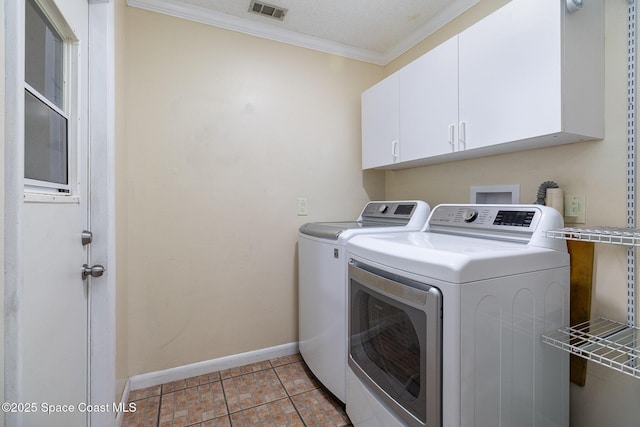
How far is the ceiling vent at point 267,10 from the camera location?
1.93 metres

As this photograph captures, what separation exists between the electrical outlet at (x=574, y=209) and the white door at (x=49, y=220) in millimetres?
1953

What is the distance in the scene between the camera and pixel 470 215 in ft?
5.05

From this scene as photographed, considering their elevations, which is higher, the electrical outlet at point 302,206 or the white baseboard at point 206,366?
the electrical outlet at point 302,206

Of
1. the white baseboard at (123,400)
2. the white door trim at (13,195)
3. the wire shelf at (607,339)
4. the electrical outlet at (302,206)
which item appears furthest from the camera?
the electrical outlet at (302,206)

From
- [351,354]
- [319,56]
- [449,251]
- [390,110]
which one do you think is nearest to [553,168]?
[449,251]

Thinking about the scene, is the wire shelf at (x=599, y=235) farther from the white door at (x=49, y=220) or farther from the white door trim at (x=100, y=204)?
the white door trim at (x=100, y=204)

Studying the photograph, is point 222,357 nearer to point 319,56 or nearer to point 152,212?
point 152,212

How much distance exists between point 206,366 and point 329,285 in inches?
42.6

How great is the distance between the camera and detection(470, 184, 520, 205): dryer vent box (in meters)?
1.63

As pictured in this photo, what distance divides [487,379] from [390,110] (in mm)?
1686

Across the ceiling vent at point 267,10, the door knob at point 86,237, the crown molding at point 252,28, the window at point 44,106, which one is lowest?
the door knob at point 86,237

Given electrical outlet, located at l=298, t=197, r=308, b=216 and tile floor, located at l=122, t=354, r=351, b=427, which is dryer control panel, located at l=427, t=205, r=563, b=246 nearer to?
electrical outlet, located at l=298, t=197, r=308, b=216

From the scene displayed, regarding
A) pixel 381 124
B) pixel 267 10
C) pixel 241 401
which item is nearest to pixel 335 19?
pixel 267 10

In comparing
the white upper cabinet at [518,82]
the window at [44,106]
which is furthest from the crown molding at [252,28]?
the window at [44,106]
